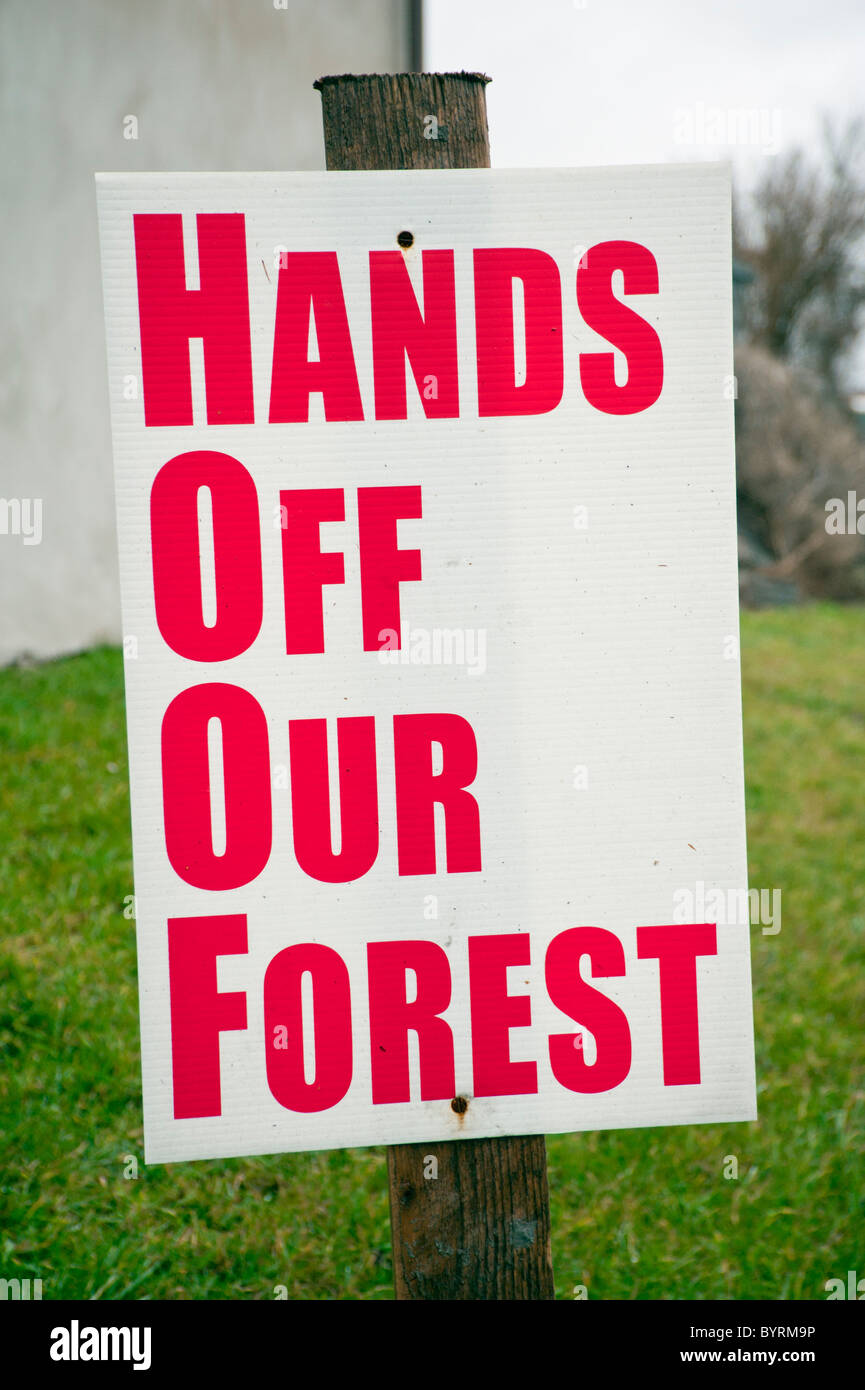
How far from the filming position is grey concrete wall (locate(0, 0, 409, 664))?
5.11 metres

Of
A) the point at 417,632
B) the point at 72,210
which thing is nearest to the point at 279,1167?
the point at 417,632

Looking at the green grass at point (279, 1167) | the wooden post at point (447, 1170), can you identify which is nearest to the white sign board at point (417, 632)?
the wooden post at point (447, 1170)

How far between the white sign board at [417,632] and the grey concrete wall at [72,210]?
4149 millimetres

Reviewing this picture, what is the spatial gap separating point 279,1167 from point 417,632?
169cm

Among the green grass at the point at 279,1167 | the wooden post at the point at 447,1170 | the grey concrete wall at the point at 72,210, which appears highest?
the grey concrete wall at the point at 72,210

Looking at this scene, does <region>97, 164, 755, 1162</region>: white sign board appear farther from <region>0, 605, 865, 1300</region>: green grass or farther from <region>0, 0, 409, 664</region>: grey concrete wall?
<region>0, 0, 409, 664</region>: grey concrete wall

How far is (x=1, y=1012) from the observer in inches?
107

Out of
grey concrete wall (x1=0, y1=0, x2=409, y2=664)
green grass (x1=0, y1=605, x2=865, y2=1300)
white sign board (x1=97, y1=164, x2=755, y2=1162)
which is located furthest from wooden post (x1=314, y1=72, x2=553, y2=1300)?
grey concrete wall (x1=0, y1=0, x2=409, y2=664)

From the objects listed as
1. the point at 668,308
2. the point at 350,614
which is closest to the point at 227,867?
the point at 350,614

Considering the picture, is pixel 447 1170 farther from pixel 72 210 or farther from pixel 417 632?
pixel 72 210

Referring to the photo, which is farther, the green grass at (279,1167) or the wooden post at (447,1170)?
the green grass at (279,1167)

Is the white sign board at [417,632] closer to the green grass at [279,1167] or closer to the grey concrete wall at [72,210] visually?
the green grass at [279,1167]

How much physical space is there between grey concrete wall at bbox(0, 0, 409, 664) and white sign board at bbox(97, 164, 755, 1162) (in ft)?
13.6

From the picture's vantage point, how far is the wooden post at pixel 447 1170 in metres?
1.36
